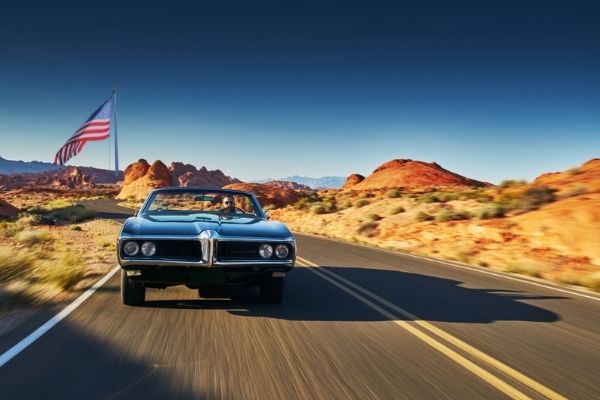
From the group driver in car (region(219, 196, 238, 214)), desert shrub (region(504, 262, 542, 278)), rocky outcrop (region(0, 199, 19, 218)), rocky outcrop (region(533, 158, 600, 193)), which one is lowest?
rocky outcrop (region(0, 199, 19, 218))

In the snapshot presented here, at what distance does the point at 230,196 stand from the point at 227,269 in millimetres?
2712

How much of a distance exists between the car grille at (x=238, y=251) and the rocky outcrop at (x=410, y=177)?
221 ft

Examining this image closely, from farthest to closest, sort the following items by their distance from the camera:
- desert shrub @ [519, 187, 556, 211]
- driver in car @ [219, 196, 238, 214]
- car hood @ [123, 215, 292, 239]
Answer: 1. desert shrub @ [519, 187, 556, 211]
2. driver in car @ [219, 196, 238, 214]
3. car hood @ [123, 215, 292, 239]

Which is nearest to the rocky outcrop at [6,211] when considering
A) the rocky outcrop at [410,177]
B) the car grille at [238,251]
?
the car grille at [238,251]

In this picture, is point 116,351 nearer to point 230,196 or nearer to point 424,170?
point 230,196

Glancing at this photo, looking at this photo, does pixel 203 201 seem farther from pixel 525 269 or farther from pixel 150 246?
pixel 525 269

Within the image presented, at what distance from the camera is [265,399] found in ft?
11.4

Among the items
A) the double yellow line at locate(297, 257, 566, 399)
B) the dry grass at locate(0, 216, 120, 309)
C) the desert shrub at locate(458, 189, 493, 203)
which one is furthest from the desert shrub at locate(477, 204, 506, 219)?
the dry grass at locate(0, 216, 120, 309)

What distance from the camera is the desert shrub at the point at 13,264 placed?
9.13 m

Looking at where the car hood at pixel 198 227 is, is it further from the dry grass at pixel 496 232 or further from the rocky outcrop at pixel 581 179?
the rocky outcrop at pixel 581 179

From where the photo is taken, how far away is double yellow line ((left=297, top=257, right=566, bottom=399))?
12.5 feet

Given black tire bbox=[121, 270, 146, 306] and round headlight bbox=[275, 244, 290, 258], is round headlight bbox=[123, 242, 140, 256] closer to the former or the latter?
black tire bbox=[121, 270, 146, 306]

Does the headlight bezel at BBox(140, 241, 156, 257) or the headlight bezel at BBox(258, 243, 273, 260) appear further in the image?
the headlight bezel at BBox(258, 243, 273, 260)

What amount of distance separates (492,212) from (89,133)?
25535mm
